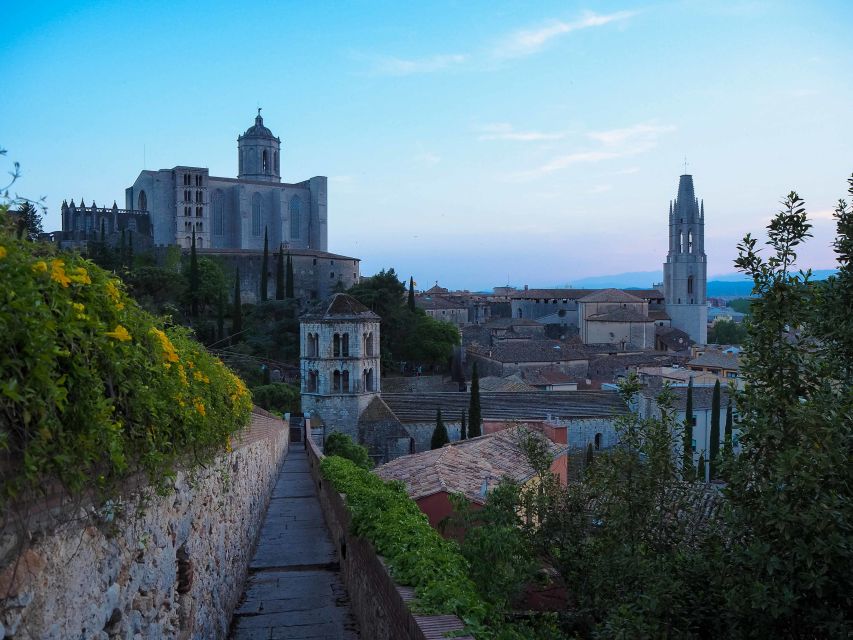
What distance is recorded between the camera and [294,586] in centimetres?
861

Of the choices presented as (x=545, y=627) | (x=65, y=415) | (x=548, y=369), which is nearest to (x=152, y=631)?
(x=65, y=415)

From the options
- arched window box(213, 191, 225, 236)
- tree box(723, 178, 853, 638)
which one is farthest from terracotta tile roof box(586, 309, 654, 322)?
tree box(723, 178, 853, 638)

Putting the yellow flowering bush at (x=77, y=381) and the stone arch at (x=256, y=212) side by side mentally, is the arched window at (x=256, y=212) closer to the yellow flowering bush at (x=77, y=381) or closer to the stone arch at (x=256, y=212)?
the stone arch at (x=256, y=212)

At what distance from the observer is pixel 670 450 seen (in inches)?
285

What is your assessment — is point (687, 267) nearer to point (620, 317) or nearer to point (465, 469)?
point (620, 317)

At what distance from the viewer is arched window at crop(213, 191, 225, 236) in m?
76.1

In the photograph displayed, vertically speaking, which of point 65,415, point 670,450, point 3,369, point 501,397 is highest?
point 3,369

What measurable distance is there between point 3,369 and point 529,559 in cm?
586

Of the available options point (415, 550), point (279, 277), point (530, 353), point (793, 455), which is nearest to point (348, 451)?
point (415, 550)

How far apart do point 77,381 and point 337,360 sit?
106ft

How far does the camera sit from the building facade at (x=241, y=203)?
7119 centimetres

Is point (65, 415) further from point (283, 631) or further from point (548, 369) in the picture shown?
point (548, 369)

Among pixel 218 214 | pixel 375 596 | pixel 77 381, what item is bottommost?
pixel 375 596

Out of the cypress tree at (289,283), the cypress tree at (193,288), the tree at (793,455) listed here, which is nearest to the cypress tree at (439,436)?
the cypress tree at (193,288)
